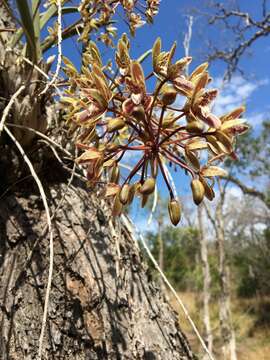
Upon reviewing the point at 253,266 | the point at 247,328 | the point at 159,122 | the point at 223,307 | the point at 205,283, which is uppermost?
the point at 253,266

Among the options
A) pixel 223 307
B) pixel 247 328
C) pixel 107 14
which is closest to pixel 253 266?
pixel 247 328

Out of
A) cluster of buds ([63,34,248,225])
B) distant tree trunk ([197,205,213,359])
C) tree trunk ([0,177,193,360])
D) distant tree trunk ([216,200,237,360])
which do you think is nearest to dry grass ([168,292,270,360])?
distant tree trunk ([197,205,213,359])

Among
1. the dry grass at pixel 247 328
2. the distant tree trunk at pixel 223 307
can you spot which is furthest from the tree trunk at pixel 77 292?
the dry grass at pixel 247 328

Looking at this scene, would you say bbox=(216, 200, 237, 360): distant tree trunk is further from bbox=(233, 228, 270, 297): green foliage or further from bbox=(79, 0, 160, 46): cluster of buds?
bbox=(233, 228, 270, 297): green foliage

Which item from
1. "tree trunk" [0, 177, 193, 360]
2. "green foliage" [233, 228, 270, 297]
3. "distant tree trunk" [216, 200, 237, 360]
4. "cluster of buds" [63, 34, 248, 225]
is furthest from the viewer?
"green foliage" [233, 228, 270, 297]

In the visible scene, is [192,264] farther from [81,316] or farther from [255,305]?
[81,316]

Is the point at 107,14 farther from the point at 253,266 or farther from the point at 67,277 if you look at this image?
the point at 253,266

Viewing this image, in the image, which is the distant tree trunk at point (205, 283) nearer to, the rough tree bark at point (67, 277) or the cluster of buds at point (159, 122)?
the rough tree bark at point (67, 277)

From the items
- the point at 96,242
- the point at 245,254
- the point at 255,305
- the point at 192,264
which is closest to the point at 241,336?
the point at 255,305
